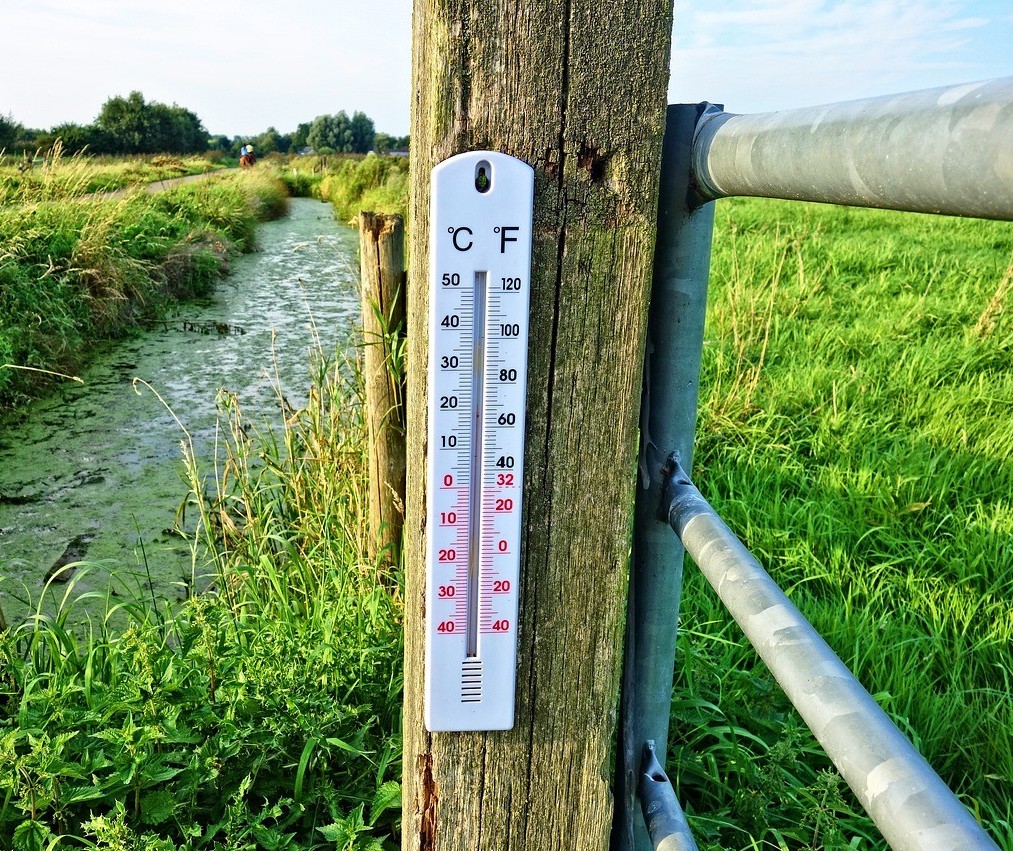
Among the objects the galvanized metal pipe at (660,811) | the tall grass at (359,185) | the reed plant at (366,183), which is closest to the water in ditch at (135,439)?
the galvanized metal pipe at (660,811)

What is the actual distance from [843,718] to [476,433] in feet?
1.55

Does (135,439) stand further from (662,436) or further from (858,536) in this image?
(662,436)

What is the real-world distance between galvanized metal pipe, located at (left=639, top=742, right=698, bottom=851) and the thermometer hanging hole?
714 millimetres

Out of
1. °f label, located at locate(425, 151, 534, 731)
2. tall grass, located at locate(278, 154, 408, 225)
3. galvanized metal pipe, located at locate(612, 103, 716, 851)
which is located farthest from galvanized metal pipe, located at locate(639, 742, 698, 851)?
tall grass, located at locate(278, 154, 408, 225)

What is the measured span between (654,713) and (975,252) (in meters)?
7.92

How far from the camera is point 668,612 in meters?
1.00

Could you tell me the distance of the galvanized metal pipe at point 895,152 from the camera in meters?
0.41

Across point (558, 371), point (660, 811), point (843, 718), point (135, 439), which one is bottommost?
point (135, 439)

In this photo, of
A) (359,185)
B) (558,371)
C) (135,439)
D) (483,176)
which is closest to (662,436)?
(558,371)

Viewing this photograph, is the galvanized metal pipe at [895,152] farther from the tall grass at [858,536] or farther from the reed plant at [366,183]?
the reed plant at [366,183]

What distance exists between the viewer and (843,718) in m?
0.52

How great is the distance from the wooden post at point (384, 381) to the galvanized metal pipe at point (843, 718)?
200 centimetres

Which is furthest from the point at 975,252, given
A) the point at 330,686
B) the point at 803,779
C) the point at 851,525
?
the point at 330,686

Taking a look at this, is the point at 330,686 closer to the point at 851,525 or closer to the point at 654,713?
the point at 654,713
